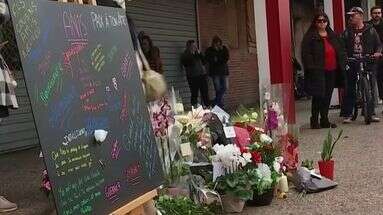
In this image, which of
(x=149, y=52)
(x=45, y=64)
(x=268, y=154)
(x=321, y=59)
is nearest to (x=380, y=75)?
(x=321, y=59)

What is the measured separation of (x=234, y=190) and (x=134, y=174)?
1.47m

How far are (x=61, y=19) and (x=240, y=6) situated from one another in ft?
51.0

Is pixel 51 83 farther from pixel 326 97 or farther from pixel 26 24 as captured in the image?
pixel 326 97

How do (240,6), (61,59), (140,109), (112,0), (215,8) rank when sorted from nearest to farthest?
(61,59) → (140,109) → (112,0) → (215,8) → (240,6)

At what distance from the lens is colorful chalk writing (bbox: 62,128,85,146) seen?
327cm

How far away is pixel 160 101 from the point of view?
5.00 meters

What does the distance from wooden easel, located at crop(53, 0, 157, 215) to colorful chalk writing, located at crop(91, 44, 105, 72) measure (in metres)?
0.30

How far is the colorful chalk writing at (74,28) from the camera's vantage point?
135 inches

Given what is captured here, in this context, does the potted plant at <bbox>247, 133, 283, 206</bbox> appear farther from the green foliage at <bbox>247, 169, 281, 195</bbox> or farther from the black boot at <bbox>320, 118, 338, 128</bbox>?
the black boot at <bbox>320, 118, 338, 128</bbox>

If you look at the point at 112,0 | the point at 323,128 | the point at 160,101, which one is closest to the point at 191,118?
the point at 160,101

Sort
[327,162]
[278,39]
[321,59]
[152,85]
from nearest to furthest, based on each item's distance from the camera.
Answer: [152,85] < [327,162] < [278,39] < [321,59]

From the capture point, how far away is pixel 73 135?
3346 mm

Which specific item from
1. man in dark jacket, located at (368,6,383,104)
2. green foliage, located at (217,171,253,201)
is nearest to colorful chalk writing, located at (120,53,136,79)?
green foliage, located at (217,171,253,201)

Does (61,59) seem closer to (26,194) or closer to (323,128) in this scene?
(26,194)
